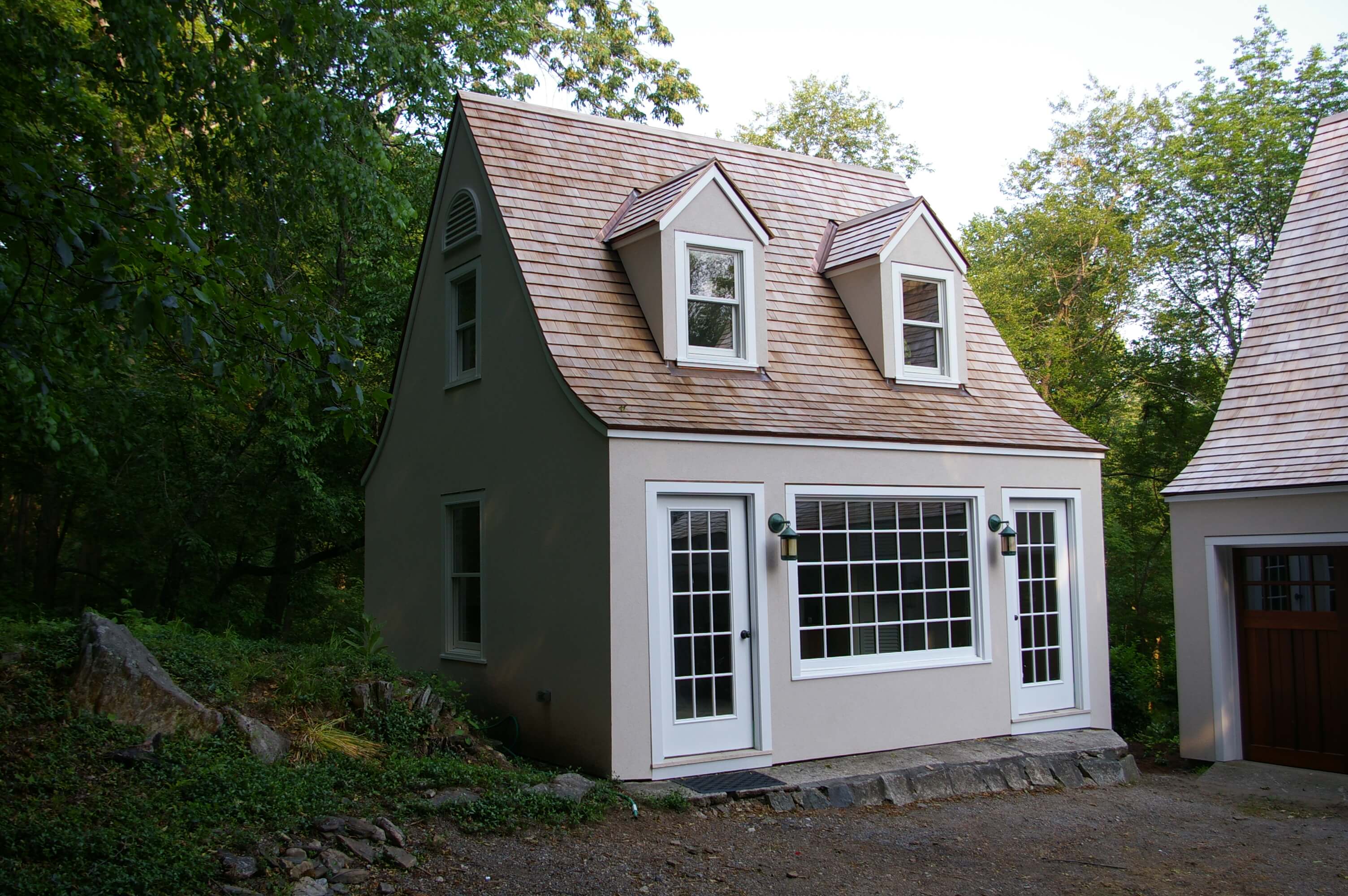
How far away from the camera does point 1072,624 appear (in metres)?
11.8

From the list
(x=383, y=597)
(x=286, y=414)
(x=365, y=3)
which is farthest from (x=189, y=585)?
(x=365, y=3)

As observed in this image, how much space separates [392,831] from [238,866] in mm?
1159

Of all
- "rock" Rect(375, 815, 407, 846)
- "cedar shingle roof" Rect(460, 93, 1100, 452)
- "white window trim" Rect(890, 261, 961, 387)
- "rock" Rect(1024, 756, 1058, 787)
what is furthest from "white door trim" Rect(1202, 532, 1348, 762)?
"rock" Rect(375, 815, 407, 846)

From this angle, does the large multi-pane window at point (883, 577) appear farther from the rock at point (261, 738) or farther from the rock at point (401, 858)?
the rock at point (261, 738)

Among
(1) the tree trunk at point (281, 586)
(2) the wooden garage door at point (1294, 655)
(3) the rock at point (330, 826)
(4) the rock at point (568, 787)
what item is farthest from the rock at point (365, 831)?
(1) the tree trunk at point (281, 586)

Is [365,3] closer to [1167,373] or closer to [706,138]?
[706,138]

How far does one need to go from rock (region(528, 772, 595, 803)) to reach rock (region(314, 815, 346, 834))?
5.24ft

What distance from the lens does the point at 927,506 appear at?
36.1 ft

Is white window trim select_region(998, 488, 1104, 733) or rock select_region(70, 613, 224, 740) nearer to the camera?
rock select_region(70, 613, 224, 740)

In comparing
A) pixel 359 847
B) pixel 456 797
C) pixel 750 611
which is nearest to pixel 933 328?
pixel 750 611

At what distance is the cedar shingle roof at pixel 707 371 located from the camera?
32.3 ft

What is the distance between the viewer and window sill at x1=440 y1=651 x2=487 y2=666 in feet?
35.8

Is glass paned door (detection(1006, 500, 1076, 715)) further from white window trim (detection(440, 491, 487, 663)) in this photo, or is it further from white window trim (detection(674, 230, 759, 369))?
white window trim (detection(440, 491, 487, 663))

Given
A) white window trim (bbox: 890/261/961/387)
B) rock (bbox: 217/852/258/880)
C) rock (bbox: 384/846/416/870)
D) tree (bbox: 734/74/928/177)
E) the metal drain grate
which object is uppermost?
tree (bbox: 734/74/928/177)
